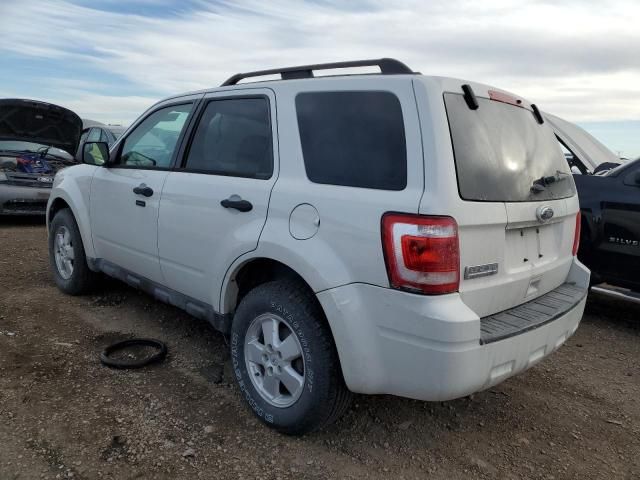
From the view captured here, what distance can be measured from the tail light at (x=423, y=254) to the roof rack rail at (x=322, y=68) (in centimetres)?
82

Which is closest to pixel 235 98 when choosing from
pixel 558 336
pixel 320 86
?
pixel 320 86

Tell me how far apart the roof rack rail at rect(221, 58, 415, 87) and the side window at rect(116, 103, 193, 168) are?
0.44 meters

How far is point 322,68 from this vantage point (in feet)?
9.75

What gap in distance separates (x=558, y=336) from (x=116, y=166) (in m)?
3.29

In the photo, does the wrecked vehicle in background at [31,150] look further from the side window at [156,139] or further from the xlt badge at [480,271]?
the xlt badge at [480,271]

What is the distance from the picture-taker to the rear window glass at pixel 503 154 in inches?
95.3

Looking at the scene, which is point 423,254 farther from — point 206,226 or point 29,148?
point 29,148

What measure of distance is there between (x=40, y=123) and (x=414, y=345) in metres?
8.60

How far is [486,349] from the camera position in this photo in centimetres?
232

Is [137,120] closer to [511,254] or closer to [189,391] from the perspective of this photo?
[189,391]

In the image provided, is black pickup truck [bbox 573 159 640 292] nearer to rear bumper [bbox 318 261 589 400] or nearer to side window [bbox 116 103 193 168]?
rear bumper [bbox 318 261 589 400]

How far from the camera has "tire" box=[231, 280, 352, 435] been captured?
2564 mm

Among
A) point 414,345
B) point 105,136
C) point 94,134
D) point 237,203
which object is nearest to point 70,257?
point 237,203

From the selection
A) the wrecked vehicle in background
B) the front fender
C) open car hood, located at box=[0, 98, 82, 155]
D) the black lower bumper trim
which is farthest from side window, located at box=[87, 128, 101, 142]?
the black lower bumper trim
